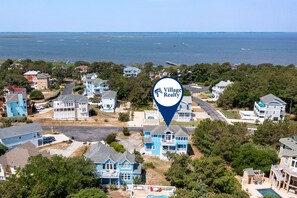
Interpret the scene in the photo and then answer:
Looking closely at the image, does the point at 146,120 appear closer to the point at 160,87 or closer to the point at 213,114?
the point at 213,114

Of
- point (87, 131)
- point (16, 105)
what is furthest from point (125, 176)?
point (16, 105)

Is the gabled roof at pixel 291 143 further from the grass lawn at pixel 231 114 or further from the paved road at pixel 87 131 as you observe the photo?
the grass lawn at pixel 231 114

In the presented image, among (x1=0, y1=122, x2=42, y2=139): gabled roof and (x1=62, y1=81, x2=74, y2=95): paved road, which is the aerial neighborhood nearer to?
(x1=0, y1=122, x2=42, y2=139): gabled roof

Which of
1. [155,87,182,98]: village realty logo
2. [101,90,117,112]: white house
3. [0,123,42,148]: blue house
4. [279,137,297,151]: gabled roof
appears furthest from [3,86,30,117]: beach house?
[279,137,297,151]: gabled roof

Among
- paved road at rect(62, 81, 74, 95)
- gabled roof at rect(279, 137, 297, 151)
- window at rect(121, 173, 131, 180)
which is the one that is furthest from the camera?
paved road at rect(62, 81, 74, 95)

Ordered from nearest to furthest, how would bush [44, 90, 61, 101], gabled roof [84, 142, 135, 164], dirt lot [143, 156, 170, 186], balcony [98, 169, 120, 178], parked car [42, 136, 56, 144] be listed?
balcony [98, 169, 120, 178] < gabled roof [84, 142, 135, 164] < dirt lot [143, 156, 170, 186] < parked car [42, 136, 56, 144] < bush [44, 90, 61, 101]

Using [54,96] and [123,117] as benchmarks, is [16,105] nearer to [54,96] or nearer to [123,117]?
[54,96]

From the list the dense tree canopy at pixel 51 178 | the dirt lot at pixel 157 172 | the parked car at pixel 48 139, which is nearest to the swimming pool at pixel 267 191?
the dirt lot at pixel 157 172

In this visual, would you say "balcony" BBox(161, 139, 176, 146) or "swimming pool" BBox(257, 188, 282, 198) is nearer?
"swimming pool" BBox(257, 188, 282, 198)
